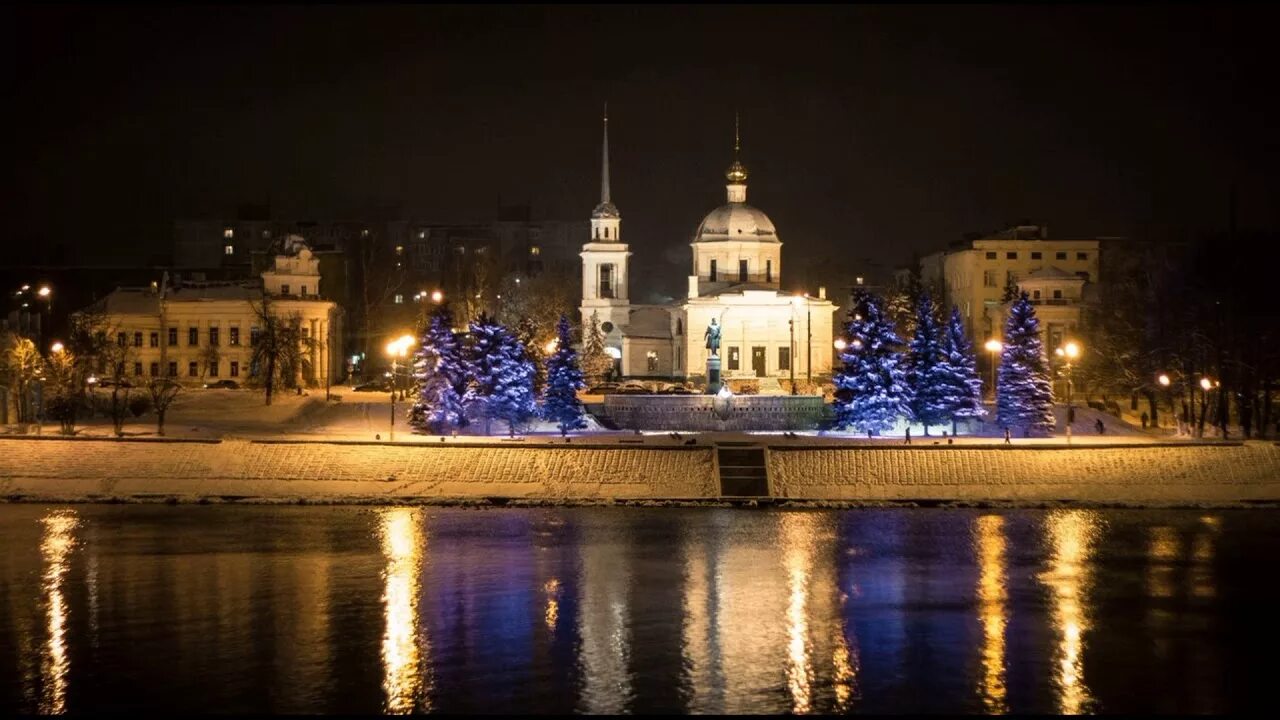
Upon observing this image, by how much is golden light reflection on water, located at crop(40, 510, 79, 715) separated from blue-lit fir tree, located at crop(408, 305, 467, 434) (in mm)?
13214

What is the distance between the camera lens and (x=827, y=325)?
8144 centimetres

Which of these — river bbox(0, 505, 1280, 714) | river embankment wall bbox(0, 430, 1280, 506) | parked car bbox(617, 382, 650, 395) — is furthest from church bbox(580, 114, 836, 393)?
river bbox(0, 505, 1280, 714)

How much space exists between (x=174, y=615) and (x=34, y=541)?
9713 millimetres

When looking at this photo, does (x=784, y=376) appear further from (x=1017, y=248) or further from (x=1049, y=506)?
(x=1049, y=506)

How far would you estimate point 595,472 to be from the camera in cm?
4709

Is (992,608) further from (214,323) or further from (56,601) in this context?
(214,323)

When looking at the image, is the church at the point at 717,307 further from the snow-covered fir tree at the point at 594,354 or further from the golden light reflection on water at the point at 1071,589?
the golden light reflection on water at the point at 1071,589

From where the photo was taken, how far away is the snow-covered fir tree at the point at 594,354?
75.0 m

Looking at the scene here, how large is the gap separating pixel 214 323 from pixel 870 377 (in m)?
34.5

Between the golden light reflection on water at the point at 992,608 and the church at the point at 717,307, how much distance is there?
3646 cm

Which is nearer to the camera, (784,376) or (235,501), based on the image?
(235,501)

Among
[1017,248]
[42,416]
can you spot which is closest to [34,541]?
[42,416]

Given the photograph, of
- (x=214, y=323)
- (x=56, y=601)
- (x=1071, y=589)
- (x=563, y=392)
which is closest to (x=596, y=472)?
(x=563, y=392)

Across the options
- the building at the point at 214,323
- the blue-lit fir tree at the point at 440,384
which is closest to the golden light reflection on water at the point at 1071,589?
the blue-lit fir tree at the point at 440,384
